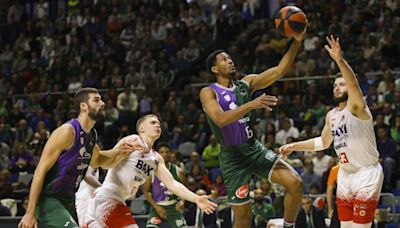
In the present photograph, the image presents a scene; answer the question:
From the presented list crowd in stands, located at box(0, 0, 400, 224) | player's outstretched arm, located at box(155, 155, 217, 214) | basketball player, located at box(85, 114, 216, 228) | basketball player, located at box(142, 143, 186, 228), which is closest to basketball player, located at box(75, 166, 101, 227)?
basketball player, located at box(85, 114, 216, 228)

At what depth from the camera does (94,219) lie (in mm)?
8070

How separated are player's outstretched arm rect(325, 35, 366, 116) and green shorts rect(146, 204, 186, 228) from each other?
3.90 meters

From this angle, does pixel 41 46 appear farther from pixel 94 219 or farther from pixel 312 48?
pixel 94 219

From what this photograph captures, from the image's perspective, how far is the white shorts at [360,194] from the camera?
26.5ft

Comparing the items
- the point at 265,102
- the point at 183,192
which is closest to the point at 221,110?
the point at 265,102

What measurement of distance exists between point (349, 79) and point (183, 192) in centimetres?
196

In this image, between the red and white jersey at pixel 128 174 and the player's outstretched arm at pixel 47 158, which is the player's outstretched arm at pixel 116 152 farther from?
the player's outstretched arm at pixel 47 158

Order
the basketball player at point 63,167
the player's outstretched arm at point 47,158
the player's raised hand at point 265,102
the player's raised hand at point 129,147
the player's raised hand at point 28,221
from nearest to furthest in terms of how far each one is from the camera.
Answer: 1. the player's raised hand at point 28,221
2. the player's outstretched arm at point 47,158
3. the basketball player at point 63,167
4. the player's raised hand at point 265,102
5. the player's raised hand at point 129,147

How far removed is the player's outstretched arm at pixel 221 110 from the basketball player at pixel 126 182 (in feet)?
1.92

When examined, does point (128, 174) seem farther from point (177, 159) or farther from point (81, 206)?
point (177, 159)

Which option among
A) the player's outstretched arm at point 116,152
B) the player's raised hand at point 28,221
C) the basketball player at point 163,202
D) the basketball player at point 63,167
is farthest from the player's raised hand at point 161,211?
the player's raised hand at point 28,221

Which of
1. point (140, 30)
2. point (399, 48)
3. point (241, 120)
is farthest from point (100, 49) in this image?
point (241, 120)

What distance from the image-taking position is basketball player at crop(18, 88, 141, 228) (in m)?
7.14

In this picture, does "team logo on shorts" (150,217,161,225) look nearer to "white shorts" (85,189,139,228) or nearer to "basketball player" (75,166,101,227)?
"basketball player" (75,166,101,227)
